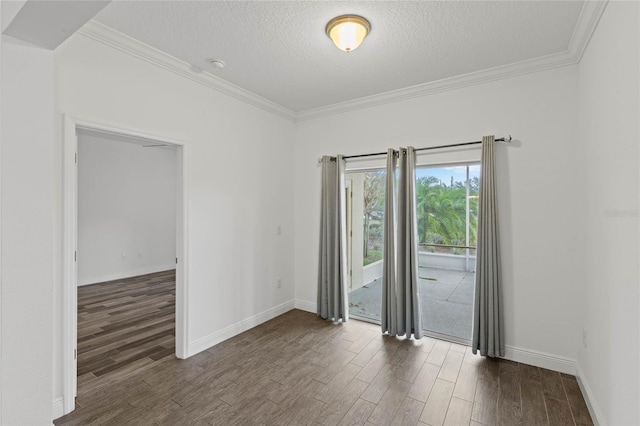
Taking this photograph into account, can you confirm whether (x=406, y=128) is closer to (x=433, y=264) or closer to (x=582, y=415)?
(x=433, y=264)

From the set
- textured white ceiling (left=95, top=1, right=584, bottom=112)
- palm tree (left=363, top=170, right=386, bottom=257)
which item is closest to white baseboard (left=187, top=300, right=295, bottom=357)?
palm tree (left=363, top=170, right=386, bottom=257)

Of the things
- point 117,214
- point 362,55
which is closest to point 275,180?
point 362,55

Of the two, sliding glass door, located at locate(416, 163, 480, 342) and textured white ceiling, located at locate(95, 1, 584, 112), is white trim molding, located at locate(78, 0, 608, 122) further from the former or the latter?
sliding glass door, located at locate(416, 163, 480, 342)

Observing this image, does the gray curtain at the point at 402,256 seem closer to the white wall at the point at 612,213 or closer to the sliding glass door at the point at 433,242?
the sliding glass door at the point at 433,242

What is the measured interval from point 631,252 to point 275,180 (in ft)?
11.3

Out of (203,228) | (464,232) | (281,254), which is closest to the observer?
(203,228)

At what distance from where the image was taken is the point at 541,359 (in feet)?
9.16

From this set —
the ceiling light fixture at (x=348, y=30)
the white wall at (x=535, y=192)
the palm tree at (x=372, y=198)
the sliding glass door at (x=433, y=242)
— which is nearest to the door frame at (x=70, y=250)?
the ceiling light fixture at (x=348, y=30)

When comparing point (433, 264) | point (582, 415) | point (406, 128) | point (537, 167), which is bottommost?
point (582, 415)

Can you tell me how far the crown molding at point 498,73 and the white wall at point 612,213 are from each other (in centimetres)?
9

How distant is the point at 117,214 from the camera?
20.4 feet

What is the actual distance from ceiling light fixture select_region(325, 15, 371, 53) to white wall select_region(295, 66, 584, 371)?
58.2 inches

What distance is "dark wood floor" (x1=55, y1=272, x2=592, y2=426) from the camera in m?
2.14

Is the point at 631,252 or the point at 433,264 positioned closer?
the point at 631,252
